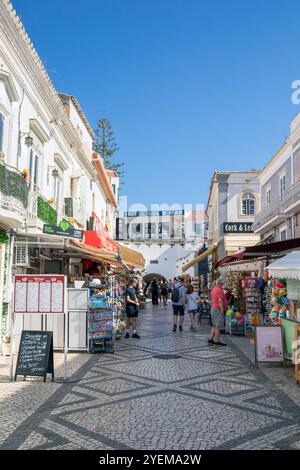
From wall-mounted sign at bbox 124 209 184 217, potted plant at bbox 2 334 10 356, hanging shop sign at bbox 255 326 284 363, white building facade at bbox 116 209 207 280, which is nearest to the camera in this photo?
hanging shop sign at bbox 255 326 284 363

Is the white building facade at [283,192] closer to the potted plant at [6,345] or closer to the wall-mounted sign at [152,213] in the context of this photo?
the potted plant at [6,345]

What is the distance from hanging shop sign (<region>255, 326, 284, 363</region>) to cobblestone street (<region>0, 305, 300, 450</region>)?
0.82 ft

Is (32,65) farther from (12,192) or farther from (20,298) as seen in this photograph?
(20,298)

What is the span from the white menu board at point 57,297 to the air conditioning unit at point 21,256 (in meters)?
3.18

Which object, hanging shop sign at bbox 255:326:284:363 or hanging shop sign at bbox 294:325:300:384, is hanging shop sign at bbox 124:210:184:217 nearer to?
hanging shop sign at bbox 255:326:284:363

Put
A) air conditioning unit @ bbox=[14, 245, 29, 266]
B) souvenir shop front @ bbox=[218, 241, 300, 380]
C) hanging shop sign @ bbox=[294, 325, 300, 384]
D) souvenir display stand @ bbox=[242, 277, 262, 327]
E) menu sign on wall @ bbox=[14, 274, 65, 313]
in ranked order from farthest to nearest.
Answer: souvenir display stand @ bbox=[242, 277, 262, 327] → air conditioning unit @ bbox=[14, 245, 29, 266] → souvenir shop front @ bbox=[218, 241, 300, 380] → menu sign on wall @ bbox=[14, 274, 65, 313] → hanging shop sign @ bbox=[294, 325, 300, 384]

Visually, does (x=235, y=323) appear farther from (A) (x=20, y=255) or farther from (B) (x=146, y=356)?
(A) (x=20, y=255)

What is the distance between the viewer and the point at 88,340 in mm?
9992

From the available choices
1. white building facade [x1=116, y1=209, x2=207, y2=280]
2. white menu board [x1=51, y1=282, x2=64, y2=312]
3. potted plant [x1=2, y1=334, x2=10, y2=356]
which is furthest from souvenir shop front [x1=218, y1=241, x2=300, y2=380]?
white building facade [x1=116, y1=209, x2=207, y2=280]

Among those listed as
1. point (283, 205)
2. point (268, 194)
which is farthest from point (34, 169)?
point (268, 194)

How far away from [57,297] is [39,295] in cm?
33

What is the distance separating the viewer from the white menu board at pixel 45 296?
7707 millimetres

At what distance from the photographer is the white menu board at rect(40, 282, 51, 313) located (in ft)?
25.3

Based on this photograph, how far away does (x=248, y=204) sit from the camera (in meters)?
30.1
